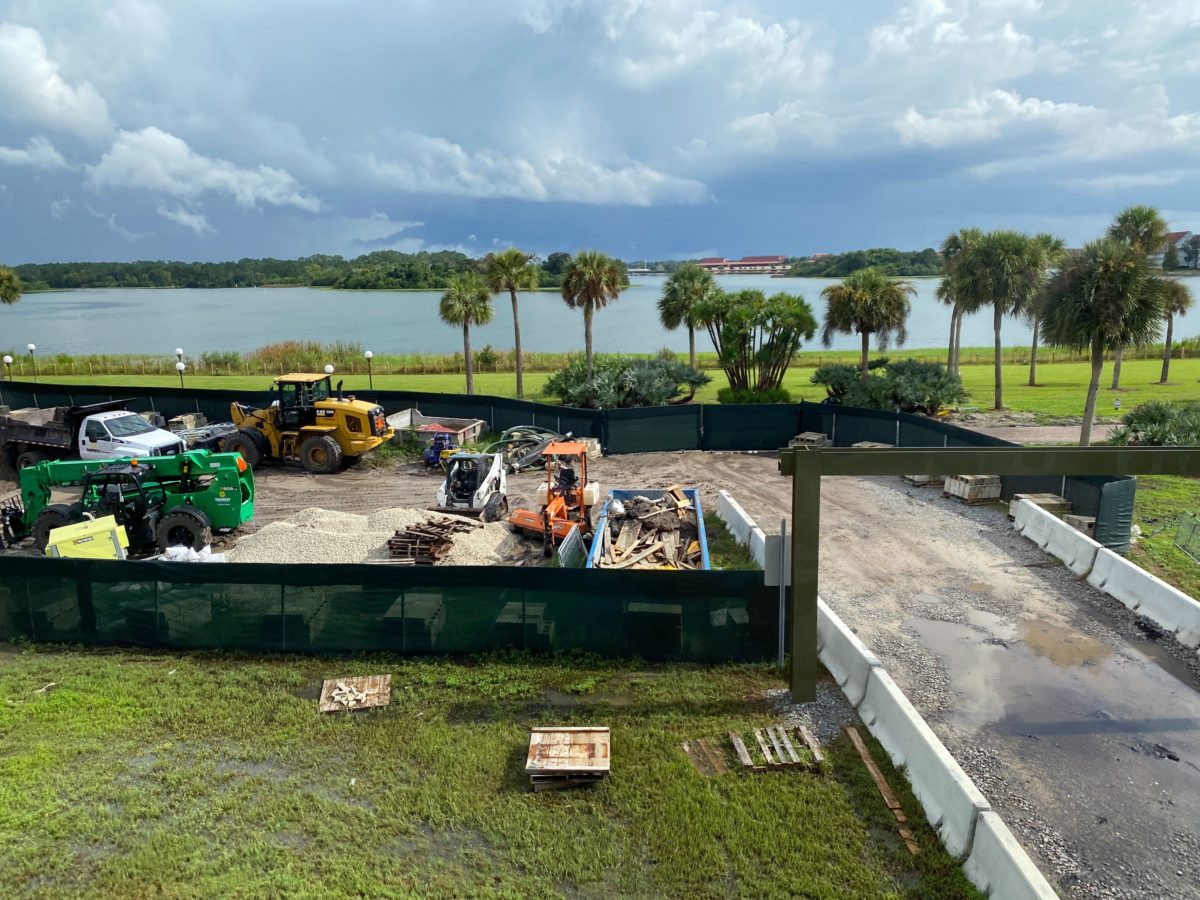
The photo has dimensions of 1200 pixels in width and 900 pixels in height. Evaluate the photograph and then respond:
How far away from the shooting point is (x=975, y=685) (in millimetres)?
9984

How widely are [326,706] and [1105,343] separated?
20.6 metres

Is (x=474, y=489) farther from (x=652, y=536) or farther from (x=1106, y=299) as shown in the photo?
(x=1106, y=299)

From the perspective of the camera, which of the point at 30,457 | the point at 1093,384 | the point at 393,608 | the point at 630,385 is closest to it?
the point at 393,608

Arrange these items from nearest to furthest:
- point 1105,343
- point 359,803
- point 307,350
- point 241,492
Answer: point 359,803 → point 241,492 → point 1105,343 → point 307,350

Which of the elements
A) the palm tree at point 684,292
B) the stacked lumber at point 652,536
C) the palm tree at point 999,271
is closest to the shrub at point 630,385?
the palm tree at point 684,292

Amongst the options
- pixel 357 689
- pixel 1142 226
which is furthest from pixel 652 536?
pixel 1142 226

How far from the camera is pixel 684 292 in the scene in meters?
34.9

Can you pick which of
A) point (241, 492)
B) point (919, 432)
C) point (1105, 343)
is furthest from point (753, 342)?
point (241, 492)

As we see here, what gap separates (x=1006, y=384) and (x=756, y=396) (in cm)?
1571

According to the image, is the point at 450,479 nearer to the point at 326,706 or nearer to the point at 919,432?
the point at 326,706

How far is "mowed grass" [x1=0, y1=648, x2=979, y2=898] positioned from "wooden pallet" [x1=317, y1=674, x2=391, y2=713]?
16 cm

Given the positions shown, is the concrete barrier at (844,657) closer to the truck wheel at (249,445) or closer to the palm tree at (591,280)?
the truck wheel at (249,445)

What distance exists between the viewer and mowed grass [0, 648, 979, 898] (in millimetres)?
6727

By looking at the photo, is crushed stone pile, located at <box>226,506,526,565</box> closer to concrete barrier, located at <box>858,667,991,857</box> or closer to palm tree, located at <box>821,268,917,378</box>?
concrete barrier, located at <box>858,667,991,857</box>
